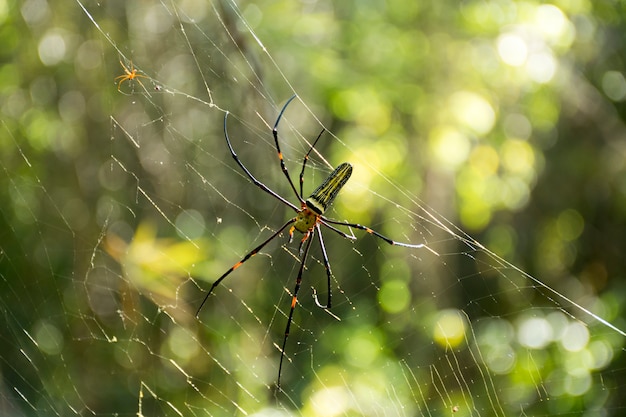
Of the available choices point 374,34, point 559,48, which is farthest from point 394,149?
point 559,48

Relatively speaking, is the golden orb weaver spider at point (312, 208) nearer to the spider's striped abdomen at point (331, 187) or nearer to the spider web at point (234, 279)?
the spider's striped abdomen at point (331, 187)

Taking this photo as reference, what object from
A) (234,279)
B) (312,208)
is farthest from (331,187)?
(234,279)

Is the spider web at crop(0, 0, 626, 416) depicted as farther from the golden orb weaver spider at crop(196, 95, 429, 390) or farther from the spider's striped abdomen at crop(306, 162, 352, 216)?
the spider's striped abdomen at crop(306, 162, 352, 216)

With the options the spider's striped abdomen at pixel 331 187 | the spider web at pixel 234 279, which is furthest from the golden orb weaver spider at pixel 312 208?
the spider web at pixel 234 279

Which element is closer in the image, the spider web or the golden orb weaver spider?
the golden orb weaver spider

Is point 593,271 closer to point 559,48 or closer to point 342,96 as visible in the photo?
point 559,48

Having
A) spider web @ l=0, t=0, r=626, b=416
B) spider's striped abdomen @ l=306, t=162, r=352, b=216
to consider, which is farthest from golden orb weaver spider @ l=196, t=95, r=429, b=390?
spider web @ l=0, t=0, r=626, b=416

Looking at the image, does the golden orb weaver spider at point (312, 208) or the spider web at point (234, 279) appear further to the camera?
the spider web at point (234, 279)
